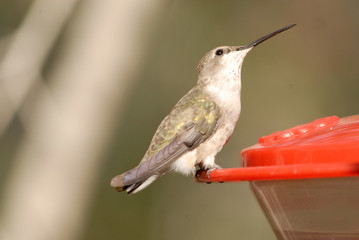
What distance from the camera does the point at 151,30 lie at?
5.90 meters

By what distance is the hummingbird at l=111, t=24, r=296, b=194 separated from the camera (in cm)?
301

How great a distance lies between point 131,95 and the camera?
588 cm

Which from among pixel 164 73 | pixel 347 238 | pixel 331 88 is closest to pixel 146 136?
pixel 164 73

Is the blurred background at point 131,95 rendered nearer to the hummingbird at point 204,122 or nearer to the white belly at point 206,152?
the hummingbird at point 204,122

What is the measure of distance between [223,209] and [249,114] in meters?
1.17

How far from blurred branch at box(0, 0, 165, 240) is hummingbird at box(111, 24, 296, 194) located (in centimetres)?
143

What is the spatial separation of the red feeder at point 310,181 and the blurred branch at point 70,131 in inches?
104

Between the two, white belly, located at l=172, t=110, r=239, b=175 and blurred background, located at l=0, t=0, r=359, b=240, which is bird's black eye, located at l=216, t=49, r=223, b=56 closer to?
white belly, located at l=172, t=110, r=239, b=175

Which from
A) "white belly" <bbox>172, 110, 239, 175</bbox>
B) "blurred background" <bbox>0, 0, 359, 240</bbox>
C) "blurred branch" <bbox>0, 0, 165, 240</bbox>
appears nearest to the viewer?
"white belly" <bbox>172, 110, 239, 175</bbox>

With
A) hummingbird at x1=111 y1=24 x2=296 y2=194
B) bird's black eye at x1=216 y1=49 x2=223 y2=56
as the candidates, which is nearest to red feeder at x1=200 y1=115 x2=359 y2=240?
hummingbird at x1=111 y1=24 x2=296 y2=194

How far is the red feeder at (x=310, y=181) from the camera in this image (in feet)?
5.62

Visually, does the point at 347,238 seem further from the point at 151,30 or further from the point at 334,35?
the point at 334,35

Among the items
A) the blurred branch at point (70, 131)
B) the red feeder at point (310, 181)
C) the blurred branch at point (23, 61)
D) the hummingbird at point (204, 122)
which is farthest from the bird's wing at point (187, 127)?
the blurred branch at point (23, 61)

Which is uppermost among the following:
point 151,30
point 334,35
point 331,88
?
point 151,30
